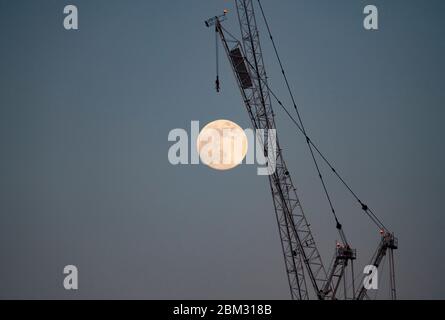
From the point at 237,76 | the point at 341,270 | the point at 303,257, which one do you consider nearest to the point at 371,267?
the point at 341,270

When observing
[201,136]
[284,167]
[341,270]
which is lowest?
[341,270]

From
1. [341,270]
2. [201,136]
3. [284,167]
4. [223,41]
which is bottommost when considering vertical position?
[341,270]

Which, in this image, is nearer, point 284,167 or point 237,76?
point 237,76

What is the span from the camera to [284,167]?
217ft

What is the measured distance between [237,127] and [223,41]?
105 ft
